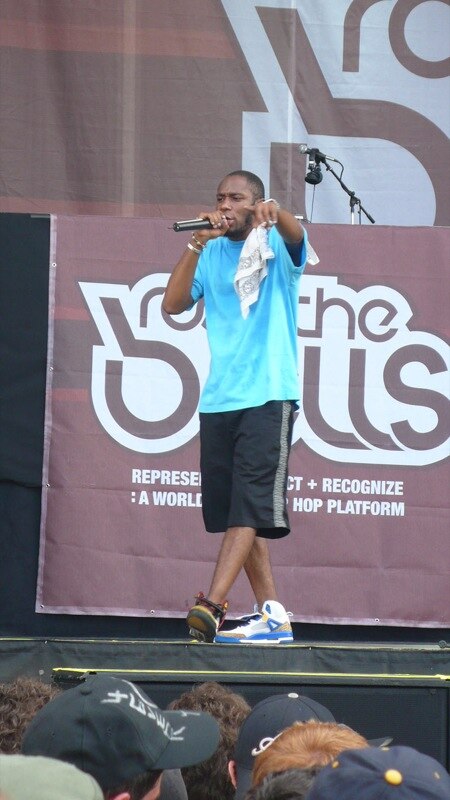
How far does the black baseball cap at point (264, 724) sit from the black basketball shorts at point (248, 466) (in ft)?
5.44

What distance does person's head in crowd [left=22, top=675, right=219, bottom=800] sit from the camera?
200 cm

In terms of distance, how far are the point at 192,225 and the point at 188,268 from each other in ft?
0.81

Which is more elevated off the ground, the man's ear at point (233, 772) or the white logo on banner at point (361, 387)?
the white logo on banner at point (361, 387)

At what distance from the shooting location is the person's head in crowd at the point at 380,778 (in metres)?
1.62

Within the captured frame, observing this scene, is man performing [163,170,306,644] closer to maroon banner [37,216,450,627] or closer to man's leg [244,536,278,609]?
man's leg [244,536,278,609]

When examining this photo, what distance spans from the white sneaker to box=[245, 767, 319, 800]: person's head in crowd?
2.22 m

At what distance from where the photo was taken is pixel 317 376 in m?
5.80

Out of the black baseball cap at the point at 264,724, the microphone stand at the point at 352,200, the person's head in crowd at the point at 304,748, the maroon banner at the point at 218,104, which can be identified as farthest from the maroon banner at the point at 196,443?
the person's head in crowd at the point at 304,748

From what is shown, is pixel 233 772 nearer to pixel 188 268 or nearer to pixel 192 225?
pixel 192 225

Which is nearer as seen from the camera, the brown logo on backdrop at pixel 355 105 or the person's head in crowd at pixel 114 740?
the person's head in crowd at pixel 114 740

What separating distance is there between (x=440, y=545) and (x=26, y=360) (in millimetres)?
2036

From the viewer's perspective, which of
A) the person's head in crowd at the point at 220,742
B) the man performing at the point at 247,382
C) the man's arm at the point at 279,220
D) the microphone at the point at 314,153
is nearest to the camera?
the person's head in crowd at the point at 220,742

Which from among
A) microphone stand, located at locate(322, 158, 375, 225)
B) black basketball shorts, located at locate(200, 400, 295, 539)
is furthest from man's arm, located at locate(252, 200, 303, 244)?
microphone stand, located at locate(322, 158, 375, 225)

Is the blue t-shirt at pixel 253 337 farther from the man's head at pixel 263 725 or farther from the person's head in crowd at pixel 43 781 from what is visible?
the person's head in crowd at pixel 43 781
